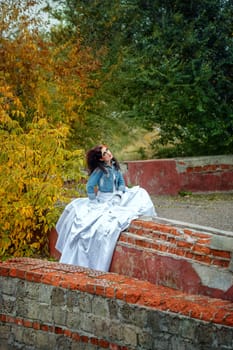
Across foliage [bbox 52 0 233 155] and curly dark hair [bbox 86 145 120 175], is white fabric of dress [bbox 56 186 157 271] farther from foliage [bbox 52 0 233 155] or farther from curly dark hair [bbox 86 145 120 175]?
foliage [bbox 52 0 233 155]

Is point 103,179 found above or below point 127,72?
below

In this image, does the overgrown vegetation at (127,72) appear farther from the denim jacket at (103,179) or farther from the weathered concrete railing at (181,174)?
the denim jacket at (103,179)

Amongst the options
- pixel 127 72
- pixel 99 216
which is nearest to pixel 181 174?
pixel 127 72

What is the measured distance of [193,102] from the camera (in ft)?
42.2

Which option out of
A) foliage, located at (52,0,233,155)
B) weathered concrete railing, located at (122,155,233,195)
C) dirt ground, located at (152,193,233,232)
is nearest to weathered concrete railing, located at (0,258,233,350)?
dirt ground, located at (152,193,233,232)

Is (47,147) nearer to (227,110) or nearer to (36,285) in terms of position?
(36,285)

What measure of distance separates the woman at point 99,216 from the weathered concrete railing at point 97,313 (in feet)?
3.84

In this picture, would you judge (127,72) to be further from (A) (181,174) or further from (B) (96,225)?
(B) (96,225)

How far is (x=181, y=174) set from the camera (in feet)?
40.2

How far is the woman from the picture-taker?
23.8ft

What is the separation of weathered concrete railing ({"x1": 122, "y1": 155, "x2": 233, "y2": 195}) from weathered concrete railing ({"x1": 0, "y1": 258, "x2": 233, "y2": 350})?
602 cm

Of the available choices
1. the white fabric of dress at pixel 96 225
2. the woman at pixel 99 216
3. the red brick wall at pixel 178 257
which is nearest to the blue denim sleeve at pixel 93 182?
the woman at pixel 99 216

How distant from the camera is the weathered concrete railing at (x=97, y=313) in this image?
183 inches

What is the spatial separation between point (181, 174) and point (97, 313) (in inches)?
283
